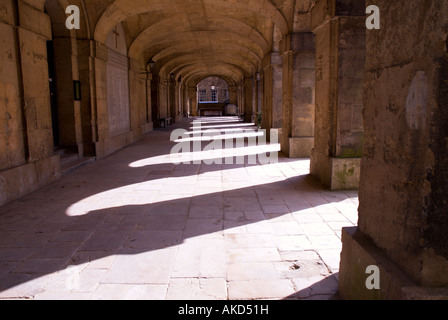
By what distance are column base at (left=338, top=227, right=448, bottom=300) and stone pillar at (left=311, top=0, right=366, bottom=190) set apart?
11.2ft

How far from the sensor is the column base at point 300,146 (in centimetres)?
874

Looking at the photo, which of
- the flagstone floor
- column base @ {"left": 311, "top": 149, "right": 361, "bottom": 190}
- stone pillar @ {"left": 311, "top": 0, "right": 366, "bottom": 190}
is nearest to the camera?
the flagstone floor

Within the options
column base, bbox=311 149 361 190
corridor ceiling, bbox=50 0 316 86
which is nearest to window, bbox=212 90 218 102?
corridor ceiling, bbox=50 0 316 86

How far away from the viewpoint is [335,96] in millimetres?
5781

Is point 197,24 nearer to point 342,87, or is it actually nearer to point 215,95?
point 342,87

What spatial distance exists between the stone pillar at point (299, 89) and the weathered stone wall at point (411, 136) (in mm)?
6452

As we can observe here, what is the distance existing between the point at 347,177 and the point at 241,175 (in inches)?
79.5

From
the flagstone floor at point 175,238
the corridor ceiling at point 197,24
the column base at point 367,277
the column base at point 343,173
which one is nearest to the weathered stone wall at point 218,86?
the corridor ceiling at point 197,24

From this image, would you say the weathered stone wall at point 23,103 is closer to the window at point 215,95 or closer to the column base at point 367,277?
the column base at point 367,277

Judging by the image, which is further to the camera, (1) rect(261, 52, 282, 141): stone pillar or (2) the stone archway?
(1) rect(261, 52, 282, 141): stone pillar

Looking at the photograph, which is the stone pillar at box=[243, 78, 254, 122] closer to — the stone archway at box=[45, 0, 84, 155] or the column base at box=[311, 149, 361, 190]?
the stone archway at box=[45, 0, 84, 155]

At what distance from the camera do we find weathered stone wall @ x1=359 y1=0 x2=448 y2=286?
1.66m

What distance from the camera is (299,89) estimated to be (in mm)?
8625

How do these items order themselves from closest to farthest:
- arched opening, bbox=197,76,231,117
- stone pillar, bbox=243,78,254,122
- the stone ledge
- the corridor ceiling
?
the stone ledge < the corridor ceiling < stone pillar, bbox=243,78,254,122 < arched opening, bbox=197,76,231,117
